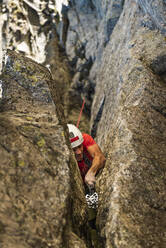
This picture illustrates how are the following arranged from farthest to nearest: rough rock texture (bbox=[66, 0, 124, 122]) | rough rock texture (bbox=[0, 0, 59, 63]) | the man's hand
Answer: rough rock texture (bbox=[0, 0, 59, 63])
rough rock texture (bbox=[66, 0, 124, 122])
the man's hand

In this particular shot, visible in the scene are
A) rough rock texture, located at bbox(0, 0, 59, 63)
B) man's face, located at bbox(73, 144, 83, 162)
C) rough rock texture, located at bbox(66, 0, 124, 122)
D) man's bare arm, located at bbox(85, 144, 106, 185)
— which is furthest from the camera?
rough rock texture, located at bbox(0, 0, 59, 63)

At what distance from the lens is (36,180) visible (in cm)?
536

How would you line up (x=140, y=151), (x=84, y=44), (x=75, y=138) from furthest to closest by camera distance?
(x=84, y=44) → (x=75, y=138) → (x=140, y=151)

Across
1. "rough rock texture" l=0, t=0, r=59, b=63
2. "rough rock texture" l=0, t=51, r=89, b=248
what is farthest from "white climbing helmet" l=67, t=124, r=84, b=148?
"rough rock texture" l=0, t=0, r=59, b=63

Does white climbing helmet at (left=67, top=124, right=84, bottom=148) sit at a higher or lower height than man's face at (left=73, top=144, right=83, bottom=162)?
higher

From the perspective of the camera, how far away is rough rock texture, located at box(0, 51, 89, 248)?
15.4ft

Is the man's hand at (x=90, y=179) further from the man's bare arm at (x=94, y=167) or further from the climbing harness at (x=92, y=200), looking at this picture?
the climbing harness at (x=92, y=200)

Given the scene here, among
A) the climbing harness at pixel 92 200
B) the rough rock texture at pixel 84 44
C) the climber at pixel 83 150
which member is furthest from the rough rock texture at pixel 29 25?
the climbing harness at pixel 92 200

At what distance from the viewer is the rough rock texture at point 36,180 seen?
471cm

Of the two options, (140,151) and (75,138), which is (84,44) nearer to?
(75,138)

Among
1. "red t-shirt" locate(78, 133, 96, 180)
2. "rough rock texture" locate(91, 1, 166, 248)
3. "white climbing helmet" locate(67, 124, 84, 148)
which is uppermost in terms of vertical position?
"rough rock texture" locate(91, 1, 166, 248)

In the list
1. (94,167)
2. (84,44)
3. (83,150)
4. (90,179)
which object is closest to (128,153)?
(94,167)

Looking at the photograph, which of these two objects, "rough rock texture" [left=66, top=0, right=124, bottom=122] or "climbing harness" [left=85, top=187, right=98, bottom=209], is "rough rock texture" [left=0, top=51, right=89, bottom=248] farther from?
"rough rock texture" [left=66, top=0, right=124, bottom=122]

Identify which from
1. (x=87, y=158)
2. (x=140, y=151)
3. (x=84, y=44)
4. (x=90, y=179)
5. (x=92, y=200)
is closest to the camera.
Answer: (x=140, y=151)
